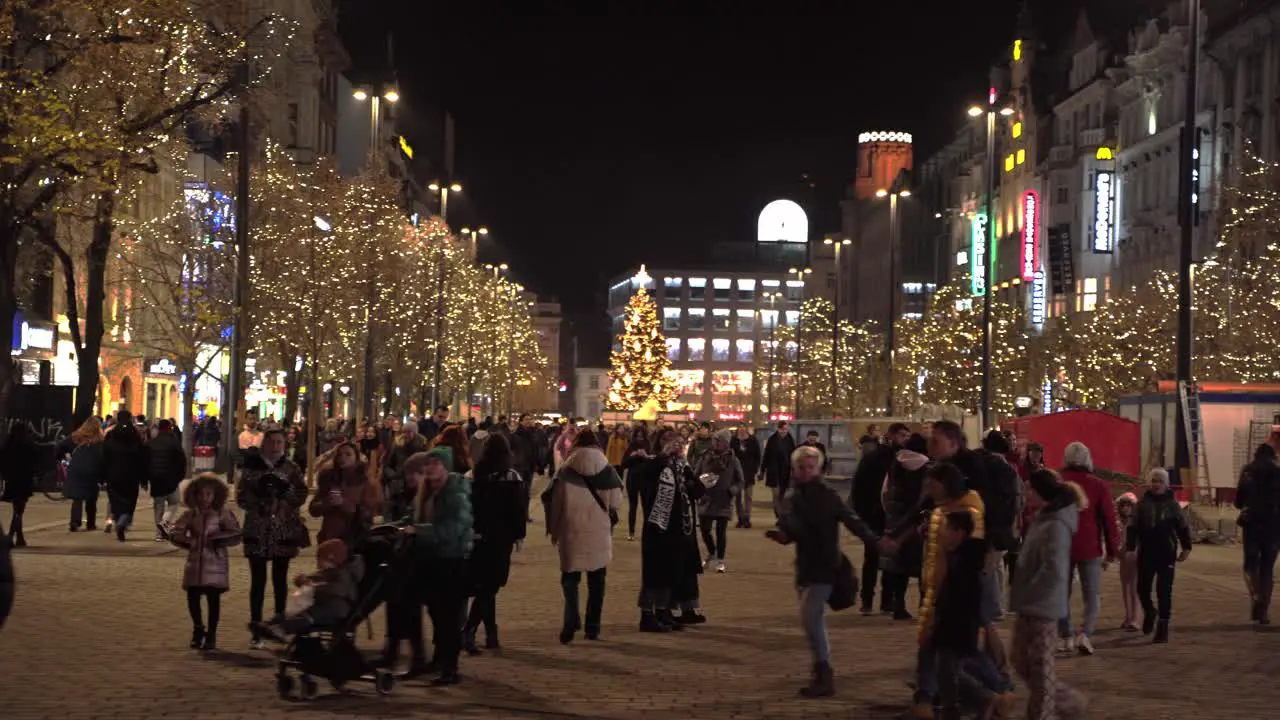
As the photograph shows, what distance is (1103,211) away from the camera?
292 feet

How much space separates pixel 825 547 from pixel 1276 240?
40.0 meters

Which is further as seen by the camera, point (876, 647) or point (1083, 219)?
point (1083, 219)

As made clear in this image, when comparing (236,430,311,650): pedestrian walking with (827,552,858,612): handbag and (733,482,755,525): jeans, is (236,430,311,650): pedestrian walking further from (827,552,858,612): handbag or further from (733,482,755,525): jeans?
(733,482,755,525): jeans

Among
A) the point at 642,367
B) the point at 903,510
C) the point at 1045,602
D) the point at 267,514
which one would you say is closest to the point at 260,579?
the point at 267,514

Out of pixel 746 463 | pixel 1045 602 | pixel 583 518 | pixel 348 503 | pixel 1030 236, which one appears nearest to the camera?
pixel 1045 602

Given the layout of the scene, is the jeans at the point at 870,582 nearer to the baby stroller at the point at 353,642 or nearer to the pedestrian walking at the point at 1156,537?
the pedestrian walking at the point at 1156,537

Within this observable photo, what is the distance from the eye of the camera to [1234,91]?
238ft

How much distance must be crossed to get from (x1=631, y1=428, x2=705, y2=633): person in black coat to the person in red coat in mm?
3206

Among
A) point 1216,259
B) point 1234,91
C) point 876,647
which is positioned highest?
point 1234,91

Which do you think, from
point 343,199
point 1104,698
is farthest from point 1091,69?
point 1104,698

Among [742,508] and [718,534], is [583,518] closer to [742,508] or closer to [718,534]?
[718,534]

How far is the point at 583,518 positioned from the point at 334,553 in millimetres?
3843

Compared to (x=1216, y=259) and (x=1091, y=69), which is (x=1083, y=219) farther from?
(x=1216, y=259)

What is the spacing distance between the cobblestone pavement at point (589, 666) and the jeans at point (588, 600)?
0.65 feet
